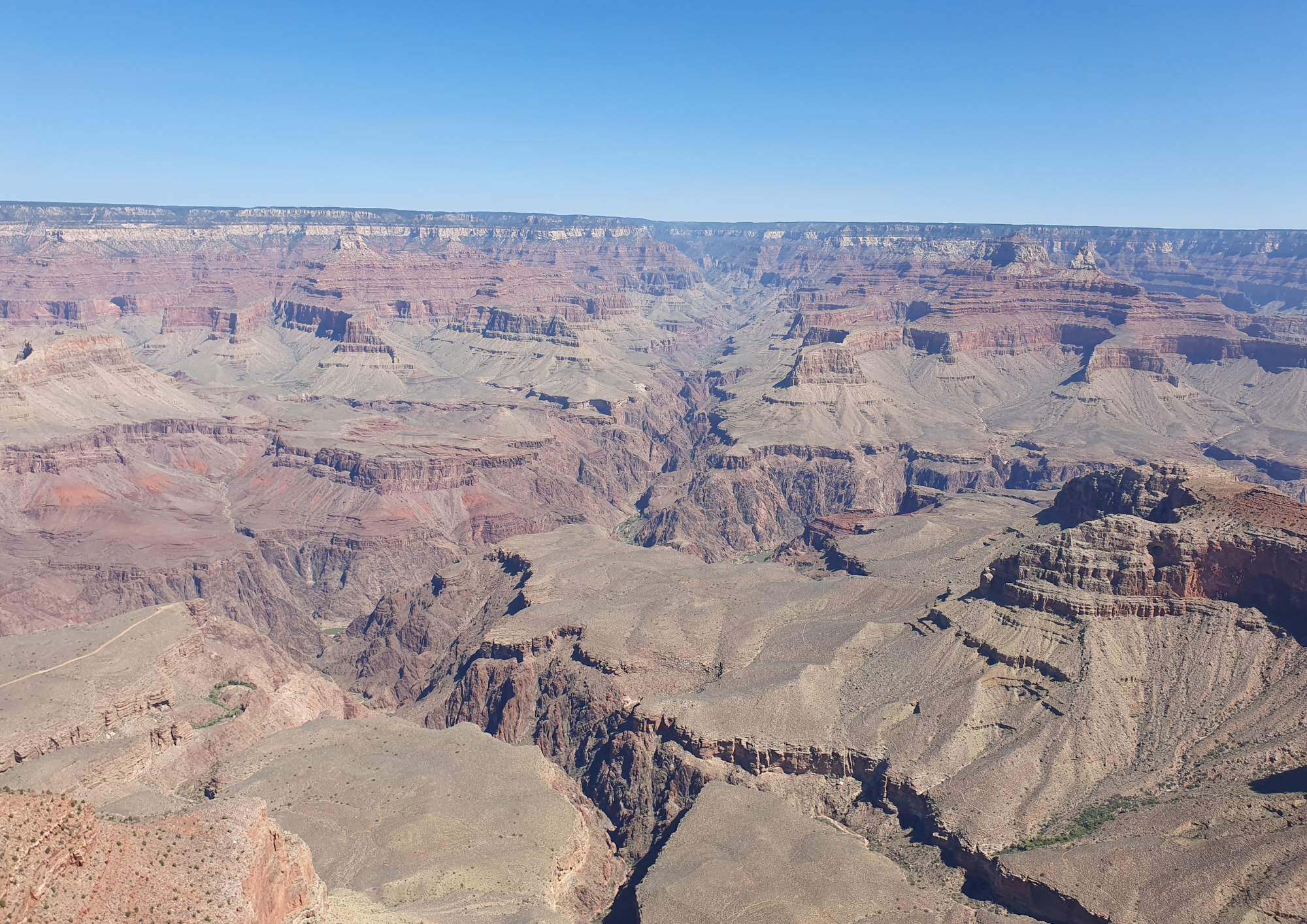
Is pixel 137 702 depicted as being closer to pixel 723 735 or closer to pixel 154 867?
pixel 154 867

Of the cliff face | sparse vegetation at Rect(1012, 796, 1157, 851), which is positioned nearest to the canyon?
the cliff face

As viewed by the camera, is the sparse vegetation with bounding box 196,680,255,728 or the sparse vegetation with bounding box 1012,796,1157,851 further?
the sparse vegetation with bounding box 196,680,255,728

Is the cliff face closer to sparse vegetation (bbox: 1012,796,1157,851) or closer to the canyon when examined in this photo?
the canyon

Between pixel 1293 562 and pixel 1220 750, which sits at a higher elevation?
pixel 1293 562

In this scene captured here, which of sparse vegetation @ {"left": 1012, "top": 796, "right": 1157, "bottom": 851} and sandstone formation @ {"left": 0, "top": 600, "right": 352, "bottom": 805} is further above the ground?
sparse vegetation @ {"left": 1012, "top": 796, "right": 1157, "bottom": 851}

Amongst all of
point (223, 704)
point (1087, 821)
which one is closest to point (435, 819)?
point (223, 704)

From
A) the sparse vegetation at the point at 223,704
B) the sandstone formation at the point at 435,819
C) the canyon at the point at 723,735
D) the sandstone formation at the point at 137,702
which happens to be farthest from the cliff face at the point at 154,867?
the sparse vegetation at the point at 223,704

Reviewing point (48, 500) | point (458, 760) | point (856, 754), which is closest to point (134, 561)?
point (48, 500)

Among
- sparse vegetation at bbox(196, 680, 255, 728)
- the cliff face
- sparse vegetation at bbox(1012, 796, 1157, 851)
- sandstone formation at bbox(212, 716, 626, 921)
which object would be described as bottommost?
sparse vegetation at bbox(196, 680, 255, 728)

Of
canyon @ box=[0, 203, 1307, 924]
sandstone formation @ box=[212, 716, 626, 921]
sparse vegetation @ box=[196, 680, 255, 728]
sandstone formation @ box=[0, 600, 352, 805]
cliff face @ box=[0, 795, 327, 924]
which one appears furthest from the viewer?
sparse vegetation @ box=[196, 680, 255, 728]

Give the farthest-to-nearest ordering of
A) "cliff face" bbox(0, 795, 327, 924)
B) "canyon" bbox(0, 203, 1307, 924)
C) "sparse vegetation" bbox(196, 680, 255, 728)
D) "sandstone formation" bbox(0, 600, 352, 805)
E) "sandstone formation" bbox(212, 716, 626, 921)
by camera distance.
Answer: "sparse vegetation" bbox(196, 680, 255, 728)
"sandstone formation" bbox(0, 600, 352, 805)
"sandstone formation" bbox(212, 716, 626, 921)
"canyon" bbox(0, 203, 1307, 924)
"cliff face" bbox(0, 795, 327, 924)

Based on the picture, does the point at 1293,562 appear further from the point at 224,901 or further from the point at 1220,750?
the point at 224,901
